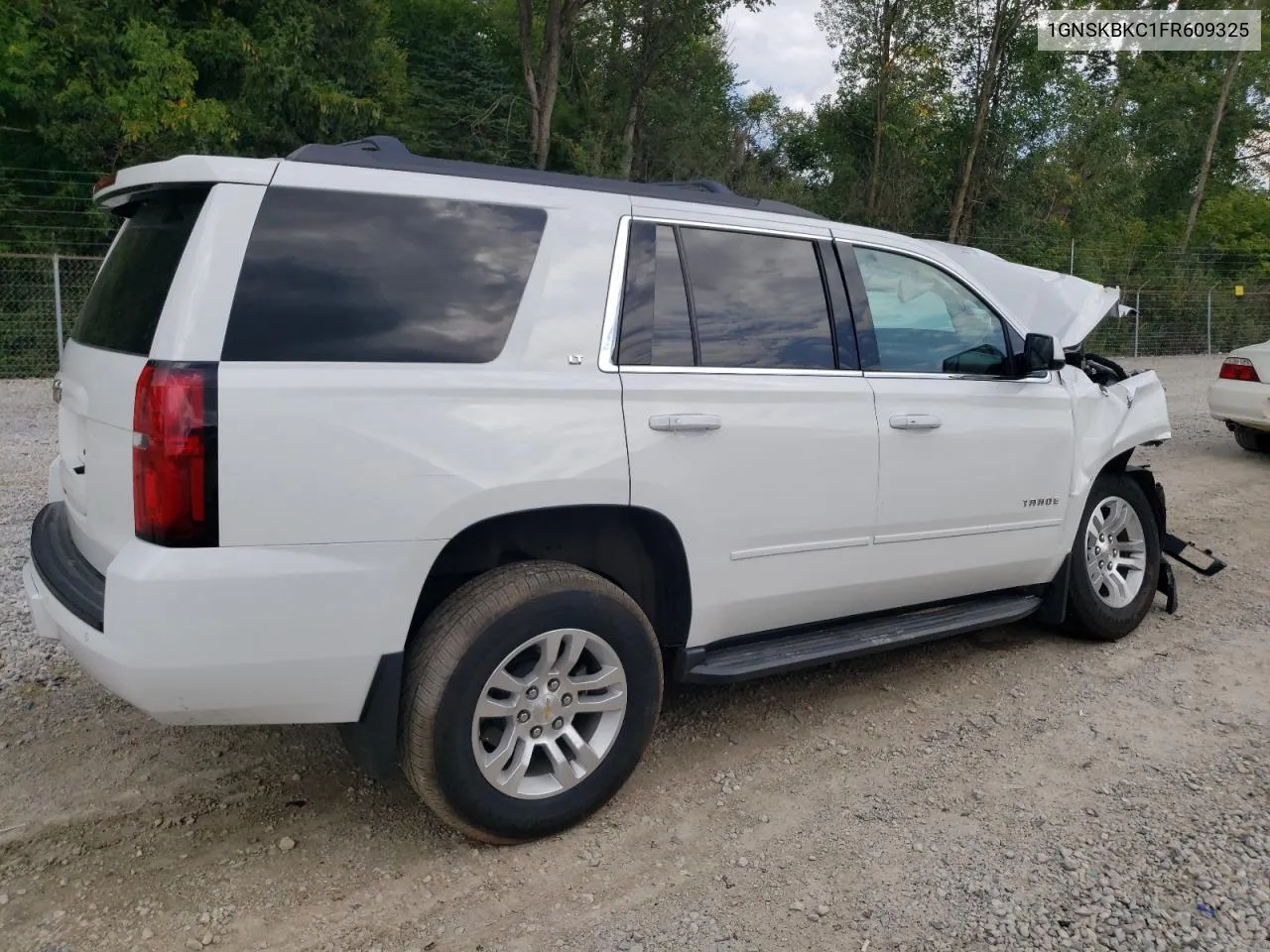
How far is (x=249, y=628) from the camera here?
2463 mm

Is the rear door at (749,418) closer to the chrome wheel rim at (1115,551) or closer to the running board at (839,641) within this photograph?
the running board at (839,641)

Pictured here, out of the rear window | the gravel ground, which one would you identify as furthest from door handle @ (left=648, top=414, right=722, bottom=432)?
the rear window

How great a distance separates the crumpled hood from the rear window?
383cm

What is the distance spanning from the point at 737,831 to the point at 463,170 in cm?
226

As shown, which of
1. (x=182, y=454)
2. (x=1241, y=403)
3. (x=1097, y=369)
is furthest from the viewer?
(x=1241, y=403)

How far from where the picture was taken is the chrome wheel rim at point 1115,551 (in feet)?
15.3

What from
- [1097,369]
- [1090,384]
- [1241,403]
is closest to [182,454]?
[1090,384]

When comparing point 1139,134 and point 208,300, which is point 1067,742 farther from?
point 1139,134

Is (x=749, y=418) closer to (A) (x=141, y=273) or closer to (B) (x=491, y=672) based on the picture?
(B) (x=491, y=672)

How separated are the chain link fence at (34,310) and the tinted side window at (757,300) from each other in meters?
13.0

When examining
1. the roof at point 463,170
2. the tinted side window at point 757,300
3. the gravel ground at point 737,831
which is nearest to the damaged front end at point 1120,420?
the gravel ground at point 737,831

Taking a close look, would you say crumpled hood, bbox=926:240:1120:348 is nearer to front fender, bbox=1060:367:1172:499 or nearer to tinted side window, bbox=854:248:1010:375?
front fender, bbox=1060:367:1172:499

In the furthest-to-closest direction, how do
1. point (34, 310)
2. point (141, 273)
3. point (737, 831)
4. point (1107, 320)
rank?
1. point (1107, 320)
2. point (34, 310)
3. point (737, 831)
4. point (141, 273)

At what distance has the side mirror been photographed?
4.12 m
